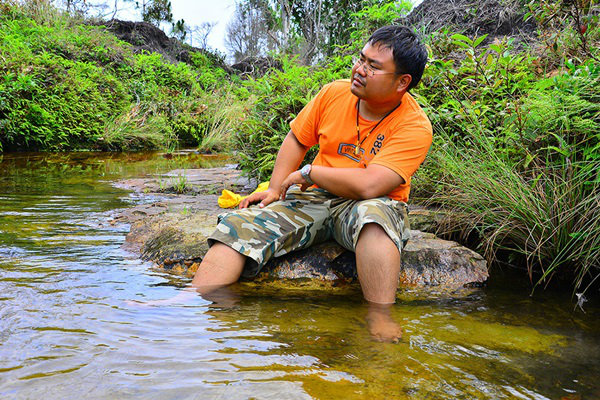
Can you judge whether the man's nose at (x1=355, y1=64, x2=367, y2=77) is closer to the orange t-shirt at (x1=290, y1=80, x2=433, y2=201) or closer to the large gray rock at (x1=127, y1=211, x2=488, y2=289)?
the orange t-shirt at (x1=290, y1=80, x2=433, y2=201)

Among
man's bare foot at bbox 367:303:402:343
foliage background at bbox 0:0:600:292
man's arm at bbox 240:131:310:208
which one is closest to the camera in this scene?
man's bare foot at bbox 367:303:402:343

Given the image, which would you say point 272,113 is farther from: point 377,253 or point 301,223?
point 377,253

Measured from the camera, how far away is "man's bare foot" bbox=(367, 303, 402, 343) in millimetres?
2008

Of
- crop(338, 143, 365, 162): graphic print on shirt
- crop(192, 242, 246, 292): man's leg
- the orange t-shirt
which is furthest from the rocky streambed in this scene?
crop(338, 143, 365, 162): graphic print on shirt

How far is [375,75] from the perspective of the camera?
2.63 m

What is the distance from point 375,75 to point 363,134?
355 mm

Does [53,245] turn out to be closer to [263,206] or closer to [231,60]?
[263,206]

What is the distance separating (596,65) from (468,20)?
6.16m

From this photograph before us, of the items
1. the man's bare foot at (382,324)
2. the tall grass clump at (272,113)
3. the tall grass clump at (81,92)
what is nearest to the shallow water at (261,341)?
A: the man's bare foot at (382,324)

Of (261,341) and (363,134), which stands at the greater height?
(363,134)

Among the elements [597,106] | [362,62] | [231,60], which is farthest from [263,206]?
[231,60]

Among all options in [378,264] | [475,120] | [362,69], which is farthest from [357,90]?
[475,120]

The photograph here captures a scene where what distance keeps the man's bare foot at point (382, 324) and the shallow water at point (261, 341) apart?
0.04m

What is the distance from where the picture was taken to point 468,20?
862 centimetres
